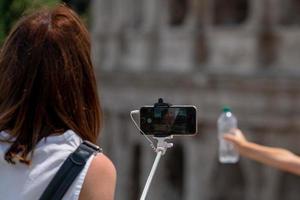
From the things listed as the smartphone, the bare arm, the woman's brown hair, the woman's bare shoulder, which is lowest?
the bare arm

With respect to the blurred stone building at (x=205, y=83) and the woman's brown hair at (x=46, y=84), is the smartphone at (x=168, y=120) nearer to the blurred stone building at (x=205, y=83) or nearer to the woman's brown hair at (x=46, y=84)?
the woman's brown hair at (x=46, y=84)

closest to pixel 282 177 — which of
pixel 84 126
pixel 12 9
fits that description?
pixel 12 9

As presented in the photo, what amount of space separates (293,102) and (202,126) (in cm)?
191

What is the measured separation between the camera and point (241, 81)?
15.8m

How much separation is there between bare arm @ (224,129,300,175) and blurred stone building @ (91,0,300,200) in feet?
30.9

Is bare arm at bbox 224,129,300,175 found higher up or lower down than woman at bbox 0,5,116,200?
lower down

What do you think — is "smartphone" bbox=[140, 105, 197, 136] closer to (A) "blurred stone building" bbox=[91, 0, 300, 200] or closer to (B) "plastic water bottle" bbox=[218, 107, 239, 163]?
(B) "plastic water bottle" bbox=[218, 107, 239, 163]

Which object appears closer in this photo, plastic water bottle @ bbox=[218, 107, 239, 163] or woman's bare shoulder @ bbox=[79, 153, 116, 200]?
woman's bare shoulder @ bbox=[79, 153, 116, 200]

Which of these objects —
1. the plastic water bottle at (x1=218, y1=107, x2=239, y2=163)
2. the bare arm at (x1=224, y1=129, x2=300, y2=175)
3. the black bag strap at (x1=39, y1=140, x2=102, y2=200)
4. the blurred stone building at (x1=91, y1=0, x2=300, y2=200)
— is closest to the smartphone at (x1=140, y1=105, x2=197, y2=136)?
the black bag strap at (x1=39, y1=140, x2=102, y2=200)

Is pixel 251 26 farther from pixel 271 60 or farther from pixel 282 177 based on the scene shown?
pixel 282 177

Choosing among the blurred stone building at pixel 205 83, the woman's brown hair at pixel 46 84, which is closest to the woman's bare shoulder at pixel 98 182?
the woman's brown hair at pixel 46 84

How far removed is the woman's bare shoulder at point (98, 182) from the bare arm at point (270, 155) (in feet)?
8.25

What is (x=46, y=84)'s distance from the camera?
2.80 m

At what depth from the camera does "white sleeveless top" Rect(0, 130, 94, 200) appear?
108 inches
